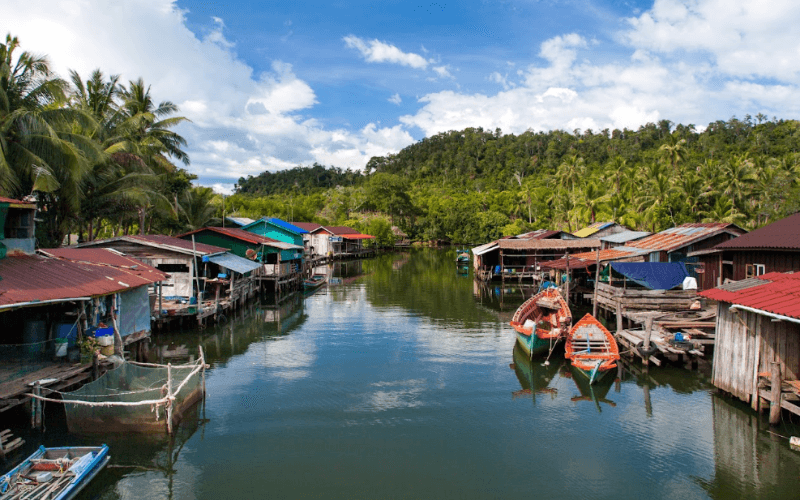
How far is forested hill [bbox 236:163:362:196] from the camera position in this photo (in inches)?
5290

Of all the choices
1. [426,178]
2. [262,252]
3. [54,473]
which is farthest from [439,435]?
[426,178]

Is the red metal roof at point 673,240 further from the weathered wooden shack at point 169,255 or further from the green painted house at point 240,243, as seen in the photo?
the weathered wooden shack at point 169,255

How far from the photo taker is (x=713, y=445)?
37.9 feet

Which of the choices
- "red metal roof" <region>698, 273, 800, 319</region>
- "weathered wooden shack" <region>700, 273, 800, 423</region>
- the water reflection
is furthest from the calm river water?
"red metal roof" <region>698, 273, 800, 319</region>

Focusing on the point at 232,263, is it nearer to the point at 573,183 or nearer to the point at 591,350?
the point at 591,350

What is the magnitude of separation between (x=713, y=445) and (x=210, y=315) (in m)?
21.1

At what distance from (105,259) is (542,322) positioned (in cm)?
1722

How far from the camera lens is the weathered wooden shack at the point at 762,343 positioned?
1125 centimetres

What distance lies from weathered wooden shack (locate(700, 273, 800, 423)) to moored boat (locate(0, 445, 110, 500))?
13.9 meters

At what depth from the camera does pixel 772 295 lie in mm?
11750

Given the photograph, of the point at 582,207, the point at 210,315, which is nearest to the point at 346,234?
the point at 582,207

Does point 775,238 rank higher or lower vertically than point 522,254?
higher

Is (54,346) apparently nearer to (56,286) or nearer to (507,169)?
(56,286)

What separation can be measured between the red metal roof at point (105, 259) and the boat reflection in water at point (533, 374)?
41.5 ft
